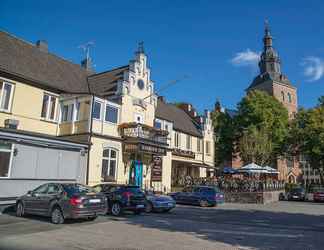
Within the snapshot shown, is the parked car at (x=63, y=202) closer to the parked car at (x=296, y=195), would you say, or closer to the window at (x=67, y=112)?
the window at (x=67, y=112)

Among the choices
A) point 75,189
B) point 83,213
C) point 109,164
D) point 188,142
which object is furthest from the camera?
point 188,142

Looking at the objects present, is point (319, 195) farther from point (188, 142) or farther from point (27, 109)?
point (27, 109)

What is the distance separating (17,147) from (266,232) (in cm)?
1295

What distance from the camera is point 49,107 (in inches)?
896

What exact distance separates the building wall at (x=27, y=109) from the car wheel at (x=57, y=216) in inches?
367

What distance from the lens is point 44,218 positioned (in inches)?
555

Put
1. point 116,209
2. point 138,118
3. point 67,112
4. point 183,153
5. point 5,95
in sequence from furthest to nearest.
A: point 183,153
point 138,118
point 67,112
point 5,95
point 116,209

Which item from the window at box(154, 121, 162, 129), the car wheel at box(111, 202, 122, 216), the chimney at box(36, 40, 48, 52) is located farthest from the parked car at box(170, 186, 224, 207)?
the chimney at box(36, 40, 48, 52)

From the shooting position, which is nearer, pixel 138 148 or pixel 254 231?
pixel 254 231

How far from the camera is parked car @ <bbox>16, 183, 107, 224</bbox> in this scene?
12.4 m

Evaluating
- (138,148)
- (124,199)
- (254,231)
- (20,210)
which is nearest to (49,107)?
(138,148)

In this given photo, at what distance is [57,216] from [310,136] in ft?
125

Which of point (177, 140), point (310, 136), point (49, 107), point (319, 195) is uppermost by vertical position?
point (310, 136)

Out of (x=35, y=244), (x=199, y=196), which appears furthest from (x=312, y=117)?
(x=35, y=244)
